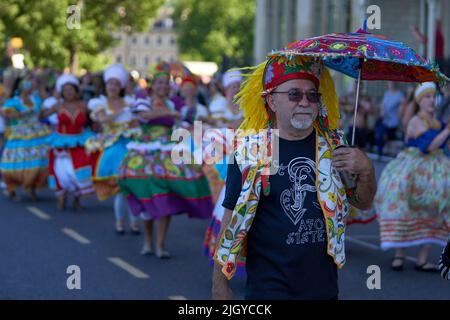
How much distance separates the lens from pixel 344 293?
9414 millimetres

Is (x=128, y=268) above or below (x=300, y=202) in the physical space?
below

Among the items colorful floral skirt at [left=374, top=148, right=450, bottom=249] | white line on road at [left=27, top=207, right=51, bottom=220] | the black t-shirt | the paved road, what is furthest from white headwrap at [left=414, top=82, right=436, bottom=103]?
white line on road at [left=27, top=207, right=51, bottom=220]

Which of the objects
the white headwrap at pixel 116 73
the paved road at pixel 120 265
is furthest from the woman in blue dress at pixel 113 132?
the paved road at pixel 120 265

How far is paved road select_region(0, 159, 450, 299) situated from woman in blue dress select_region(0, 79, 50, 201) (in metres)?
1.92

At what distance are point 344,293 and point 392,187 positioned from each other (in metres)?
1.75

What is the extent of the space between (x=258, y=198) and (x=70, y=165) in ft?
35.1

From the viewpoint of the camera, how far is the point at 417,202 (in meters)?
10.8

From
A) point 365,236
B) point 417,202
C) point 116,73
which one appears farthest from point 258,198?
point 365,236

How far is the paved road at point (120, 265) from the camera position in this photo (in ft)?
30.7

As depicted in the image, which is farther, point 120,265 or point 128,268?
point 120,265

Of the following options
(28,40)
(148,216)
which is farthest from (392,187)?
(28,40)

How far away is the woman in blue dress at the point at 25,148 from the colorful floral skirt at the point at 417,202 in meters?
7.19

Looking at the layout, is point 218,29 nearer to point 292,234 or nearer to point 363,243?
point 363,243
